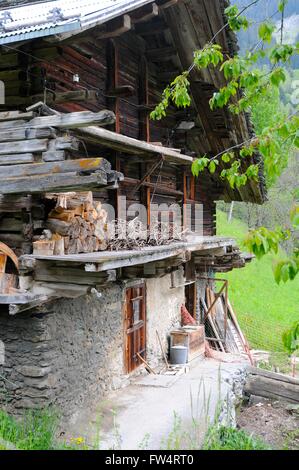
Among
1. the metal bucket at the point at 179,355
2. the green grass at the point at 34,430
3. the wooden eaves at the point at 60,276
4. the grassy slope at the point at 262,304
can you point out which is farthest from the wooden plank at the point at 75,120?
the grassy slope at the point at 262,304

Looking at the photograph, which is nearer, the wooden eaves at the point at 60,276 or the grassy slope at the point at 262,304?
the wooden eaves at the point at 60,276

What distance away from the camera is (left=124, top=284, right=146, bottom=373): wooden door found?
805 cm

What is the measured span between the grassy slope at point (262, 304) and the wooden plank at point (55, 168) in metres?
10.4

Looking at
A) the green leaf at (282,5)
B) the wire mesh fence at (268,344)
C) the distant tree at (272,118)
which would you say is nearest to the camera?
the distant tree at (272,118)

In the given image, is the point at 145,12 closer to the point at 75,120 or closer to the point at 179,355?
the point at 75,120

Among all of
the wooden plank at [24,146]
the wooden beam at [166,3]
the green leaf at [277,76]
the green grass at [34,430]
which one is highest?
the wooden beam at [166,3]

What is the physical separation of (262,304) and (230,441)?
14.0 m

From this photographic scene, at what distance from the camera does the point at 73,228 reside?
18.2 ft

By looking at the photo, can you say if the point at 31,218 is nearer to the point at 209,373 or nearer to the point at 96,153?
the point at 96,153

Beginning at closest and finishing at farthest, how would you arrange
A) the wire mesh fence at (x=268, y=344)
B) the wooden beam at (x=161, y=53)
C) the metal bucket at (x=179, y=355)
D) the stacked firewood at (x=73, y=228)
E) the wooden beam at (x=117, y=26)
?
the stacked firewood at (x=73, y=228) → the wooden beam at (x=117, y=26) → the wooden beam at (x=161, y=53) → the metal bucket at (x=179, y=355) → the wire mesh fence at (x=268, y=344)

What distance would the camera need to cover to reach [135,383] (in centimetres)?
801

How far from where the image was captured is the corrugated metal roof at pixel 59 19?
14.8ft

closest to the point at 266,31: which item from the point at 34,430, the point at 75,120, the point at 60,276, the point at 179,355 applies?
the point at 75,120

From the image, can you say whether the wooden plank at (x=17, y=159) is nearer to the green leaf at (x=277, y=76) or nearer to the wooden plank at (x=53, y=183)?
the wooden plank at (x=53, y=183)
